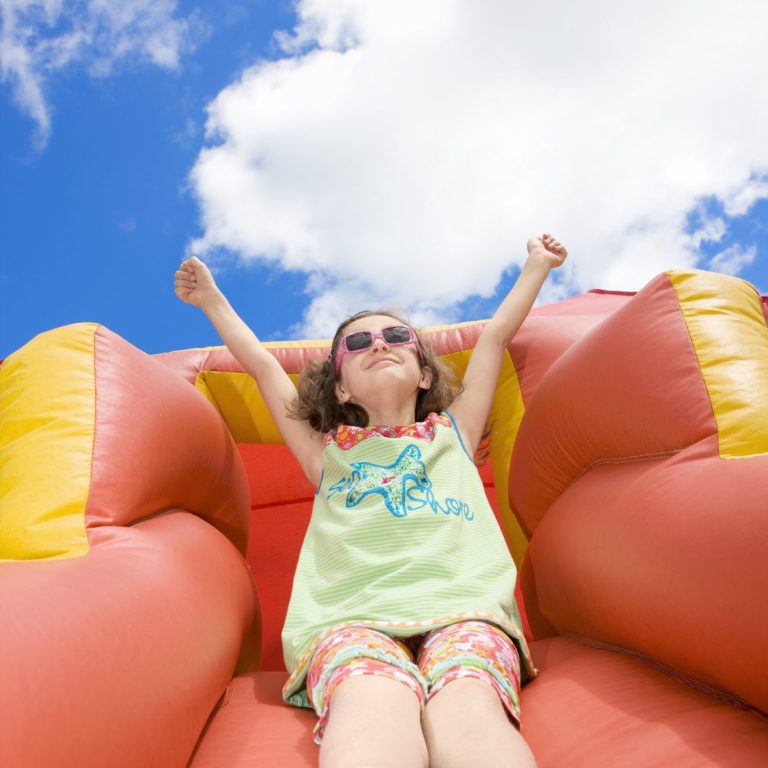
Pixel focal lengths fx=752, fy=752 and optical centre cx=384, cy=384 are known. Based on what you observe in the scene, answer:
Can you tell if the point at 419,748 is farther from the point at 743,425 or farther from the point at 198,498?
the point at 198,498

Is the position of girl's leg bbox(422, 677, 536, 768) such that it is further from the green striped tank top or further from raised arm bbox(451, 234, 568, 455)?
raised arm bbox(451, 234, 568, 455)

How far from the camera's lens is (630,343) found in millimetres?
1344

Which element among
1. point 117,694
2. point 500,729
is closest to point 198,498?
point 117,694

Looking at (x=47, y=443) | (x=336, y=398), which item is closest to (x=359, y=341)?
(x=336, y=398)

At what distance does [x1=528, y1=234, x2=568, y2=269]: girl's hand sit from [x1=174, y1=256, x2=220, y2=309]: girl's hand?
2.76ft

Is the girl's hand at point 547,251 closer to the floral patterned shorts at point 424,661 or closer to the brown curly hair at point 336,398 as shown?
the brown curly hair at point 336,398

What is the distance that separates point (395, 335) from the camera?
5.67ft

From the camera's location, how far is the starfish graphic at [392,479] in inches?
55.9

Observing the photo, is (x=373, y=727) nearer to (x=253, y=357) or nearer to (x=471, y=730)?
(x=471, y=730)

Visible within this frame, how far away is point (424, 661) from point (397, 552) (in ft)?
0.81

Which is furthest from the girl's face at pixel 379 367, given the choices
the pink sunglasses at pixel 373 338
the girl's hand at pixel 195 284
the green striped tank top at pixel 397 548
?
the girl's hand at pixel 195 284

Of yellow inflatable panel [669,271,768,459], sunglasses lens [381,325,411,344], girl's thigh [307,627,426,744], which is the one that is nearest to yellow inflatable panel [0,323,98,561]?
girl's thigh [307,627,426,744]

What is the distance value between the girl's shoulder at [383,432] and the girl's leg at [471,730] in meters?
0.68

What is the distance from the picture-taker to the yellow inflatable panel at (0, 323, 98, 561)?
1103 mm
